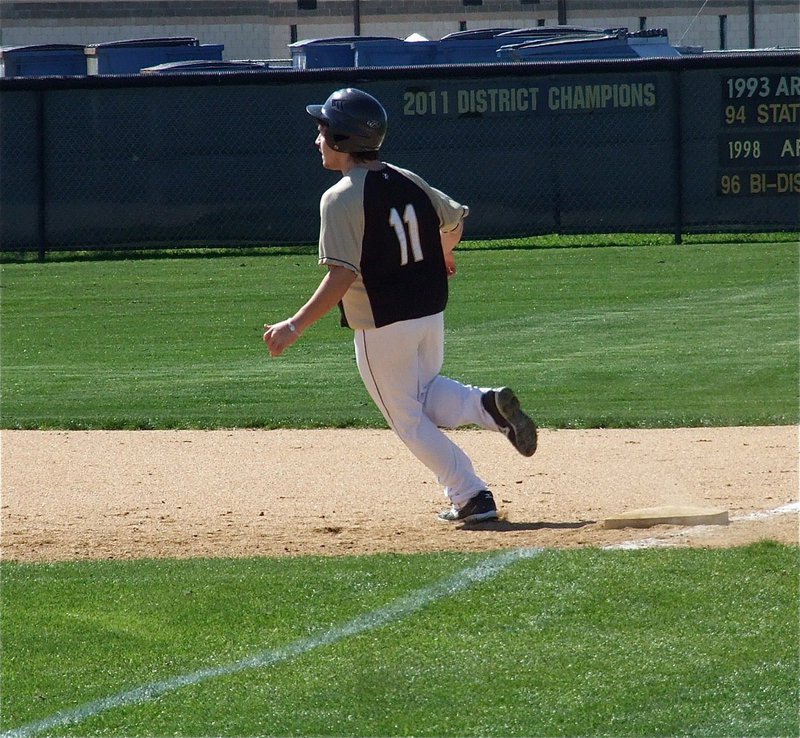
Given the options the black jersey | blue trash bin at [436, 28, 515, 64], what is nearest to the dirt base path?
the black jersey

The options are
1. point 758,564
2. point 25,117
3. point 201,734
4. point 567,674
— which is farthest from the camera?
point 25,117

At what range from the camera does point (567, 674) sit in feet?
13.3

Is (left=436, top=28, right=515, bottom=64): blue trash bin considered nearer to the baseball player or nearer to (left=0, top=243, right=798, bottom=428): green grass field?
(left=0, top=243, right=798, bottom=428): green grass field

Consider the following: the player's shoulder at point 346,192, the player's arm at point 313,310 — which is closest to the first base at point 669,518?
the player's arm at point 313,310

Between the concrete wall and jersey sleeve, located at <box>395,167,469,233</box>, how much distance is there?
37470mm

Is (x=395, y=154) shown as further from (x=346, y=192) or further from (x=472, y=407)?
(x=346, y=192)

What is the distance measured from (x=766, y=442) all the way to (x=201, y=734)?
506 cm

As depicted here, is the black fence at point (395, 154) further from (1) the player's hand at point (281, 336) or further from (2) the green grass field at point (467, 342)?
(1) the player's hand at point (281, 336)

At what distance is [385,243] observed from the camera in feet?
18.6

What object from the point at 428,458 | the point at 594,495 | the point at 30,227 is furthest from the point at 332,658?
the point at 30,227

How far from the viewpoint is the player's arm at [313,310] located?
5434 mm

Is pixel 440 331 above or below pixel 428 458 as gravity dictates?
above

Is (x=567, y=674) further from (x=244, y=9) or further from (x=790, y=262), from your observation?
(x=244, y=9)

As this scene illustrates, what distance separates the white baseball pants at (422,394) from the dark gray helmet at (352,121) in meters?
0.78
